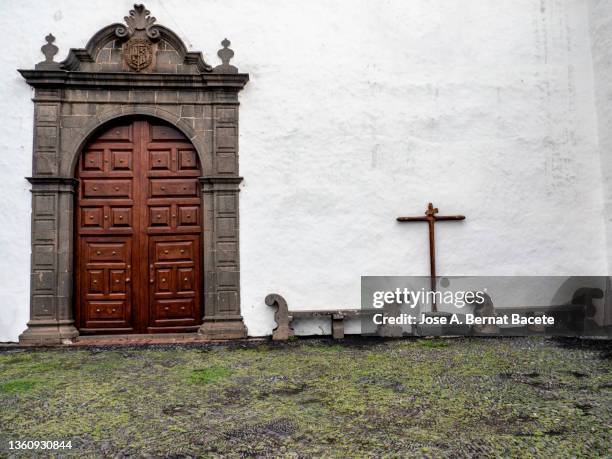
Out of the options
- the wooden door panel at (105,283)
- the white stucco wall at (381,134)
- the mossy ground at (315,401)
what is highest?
the white stucco wall at (381,134)

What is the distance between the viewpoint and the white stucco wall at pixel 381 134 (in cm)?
516

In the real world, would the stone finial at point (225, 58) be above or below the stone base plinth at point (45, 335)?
above

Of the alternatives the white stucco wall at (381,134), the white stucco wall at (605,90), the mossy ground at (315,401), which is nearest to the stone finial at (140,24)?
A: the white stucco wall at (381,134)

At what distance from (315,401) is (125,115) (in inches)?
159

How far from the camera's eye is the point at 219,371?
12.1 feet

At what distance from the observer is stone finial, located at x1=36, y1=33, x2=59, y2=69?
5.02 m

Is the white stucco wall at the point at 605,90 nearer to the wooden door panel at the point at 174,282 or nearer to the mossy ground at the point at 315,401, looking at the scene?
the mossy ground at the point at 315,401

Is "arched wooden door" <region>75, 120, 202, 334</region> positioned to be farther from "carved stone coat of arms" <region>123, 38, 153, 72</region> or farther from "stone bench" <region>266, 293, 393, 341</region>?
"stone bench" <region>266, 293, 393, 341</region>

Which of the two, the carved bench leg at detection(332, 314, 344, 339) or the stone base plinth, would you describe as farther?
the carved bench leg at detection(332, 314, 344, 339)

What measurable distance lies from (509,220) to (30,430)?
5.32 meters

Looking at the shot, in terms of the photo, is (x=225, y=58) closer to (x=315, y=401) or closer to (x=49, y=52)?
(x=49, y=52)

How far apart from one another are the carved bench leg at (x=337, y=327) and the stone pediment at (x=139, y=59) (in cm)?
302

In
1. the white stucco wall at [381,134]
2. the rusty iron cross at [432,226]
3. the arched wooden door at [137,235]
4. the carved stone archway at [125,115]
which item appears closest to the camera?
the carved stone archway at [125,115]

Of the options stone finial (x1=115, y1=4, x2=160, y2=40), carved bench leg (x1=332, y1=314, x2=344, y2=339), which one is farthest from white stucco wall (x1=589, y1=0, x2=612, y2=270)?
stone finial (x1=115, y1=4, x2=160, y2=40)
